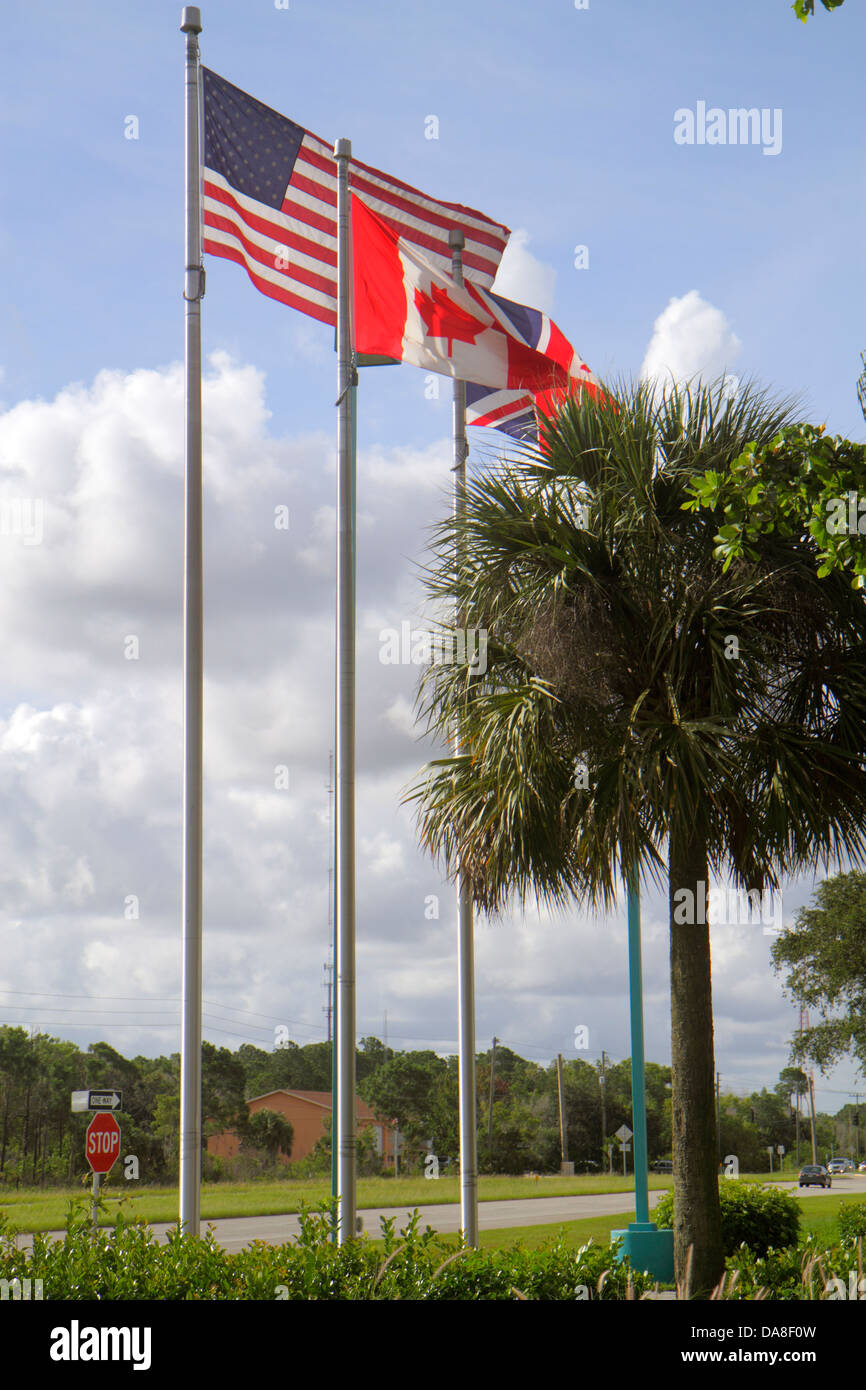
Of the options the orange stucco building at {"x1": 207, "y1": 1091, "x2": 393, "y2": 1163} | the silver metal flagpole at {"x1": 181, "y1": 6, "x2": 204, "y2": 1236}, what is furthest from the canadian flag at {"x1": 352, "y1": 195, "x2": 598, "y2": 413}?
the orange stucco building at {"x1": 207, "y1": 1091, "x2": 393, "y2": 1163}

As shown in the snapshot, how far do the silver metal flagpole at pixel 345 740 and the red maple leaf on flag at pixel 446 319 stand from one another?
0.79 m

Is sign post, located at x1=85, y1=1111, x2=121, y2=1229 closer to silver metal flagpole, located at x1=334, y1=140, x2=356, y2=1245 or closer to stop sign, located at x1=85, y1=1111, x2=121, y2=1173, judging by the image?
stop sign, located at x1=85, y1=1111, x2=121, y2=1173

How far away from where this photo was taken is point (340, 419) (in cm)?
1298

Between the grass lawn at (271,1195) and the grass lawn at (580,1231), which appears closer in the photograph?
the grass lawn at (580,1231)

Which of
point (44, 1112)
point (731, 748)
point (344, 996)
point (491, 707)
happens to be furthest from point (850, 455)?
point (44, 1112)

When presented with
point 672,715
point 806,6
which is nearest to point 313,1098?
point 672,715

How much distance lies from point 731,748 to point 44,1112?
44631 millimetres

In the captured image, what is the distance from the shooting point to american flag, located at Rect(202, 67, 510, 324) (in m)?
12.5

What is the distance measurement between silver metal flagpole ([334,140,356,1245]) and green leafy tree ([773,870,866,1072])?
21.4 meters

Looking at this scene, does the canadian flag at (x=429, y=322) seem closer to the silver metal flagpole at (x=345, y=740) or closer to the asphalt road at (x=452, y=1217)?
the silver metal flagpole at (x=345, y=740)

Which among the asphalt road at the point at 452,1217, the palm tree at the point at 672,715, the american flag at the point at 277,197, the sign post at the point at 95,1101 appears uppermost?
the american flag at the point at 277,197

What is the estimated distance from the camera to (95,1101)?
1452 centimetres

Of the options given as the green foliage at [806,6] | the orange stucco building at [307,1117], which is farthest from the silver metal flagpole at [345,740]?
the orange stucco building at [307,1117]

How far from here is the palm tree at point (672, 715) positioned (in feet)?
32.6
